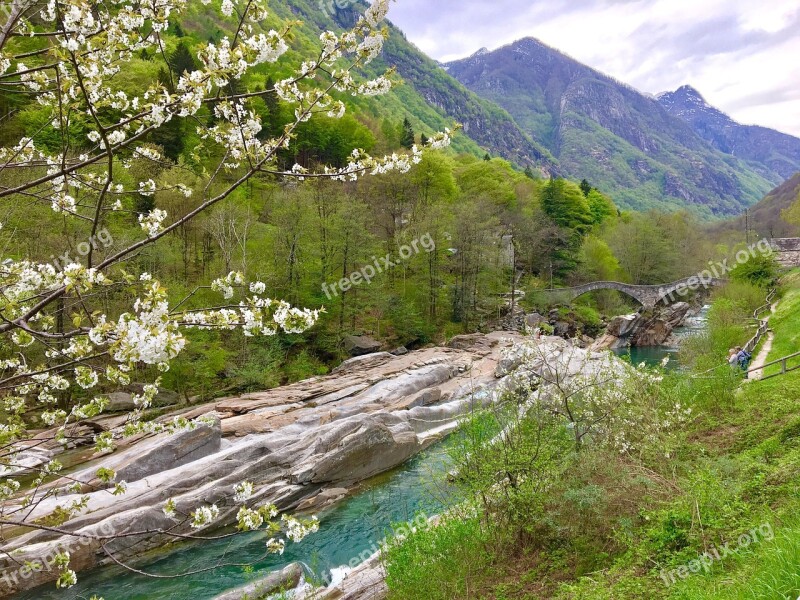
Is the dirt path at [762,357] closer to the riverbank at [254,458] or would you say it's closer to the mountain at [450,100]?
the riverbank at [254,458]

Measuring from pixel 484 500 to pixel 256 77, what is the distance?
48115mm

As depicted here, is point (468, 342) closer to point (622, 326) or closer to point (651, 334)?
point (622, 326)

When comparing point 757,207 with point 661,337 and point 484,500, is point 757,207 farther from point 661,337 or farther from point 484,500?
point 484,500

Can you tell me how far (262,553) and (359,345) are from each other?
16834 mm

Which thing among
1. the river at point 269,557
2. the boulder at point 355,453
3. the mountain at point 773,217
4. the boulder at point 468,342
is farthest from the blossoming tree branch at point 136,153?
the mountain at point 773,217

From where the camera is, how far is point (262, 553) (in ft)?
35.8

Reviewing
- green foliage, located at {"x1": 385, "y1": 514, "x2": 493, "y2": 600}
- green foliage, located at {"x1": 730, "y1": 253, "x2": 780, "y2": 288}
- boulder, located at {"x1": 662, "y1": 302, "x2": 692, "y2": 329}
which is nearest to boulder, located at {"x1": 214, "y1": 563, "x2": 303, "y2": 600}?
green foliage, located at {"x1": 385, "y1": 514, "x2": 493, "y2": 600}

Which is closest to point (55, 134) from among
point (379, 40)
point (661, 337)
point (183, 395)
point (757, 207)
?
point (183, 395)

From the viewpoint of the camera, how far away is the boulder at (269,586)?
8.30 m

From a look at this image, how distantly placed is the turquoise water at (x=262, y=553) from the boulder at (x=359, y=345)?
45.5 ft

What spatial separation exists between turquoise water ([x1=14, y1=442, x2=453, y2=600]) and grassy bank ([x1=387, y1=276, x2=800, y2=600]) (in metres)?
1.34

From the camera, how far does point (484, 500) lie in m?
7.53

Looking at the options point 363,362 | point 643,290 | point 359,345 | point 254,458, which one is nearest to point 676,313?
point 643,290

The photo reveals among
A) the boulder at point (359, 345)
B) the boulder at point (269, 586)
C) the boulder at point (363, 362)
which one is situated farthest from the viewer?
the boulder at point (359, 345)
